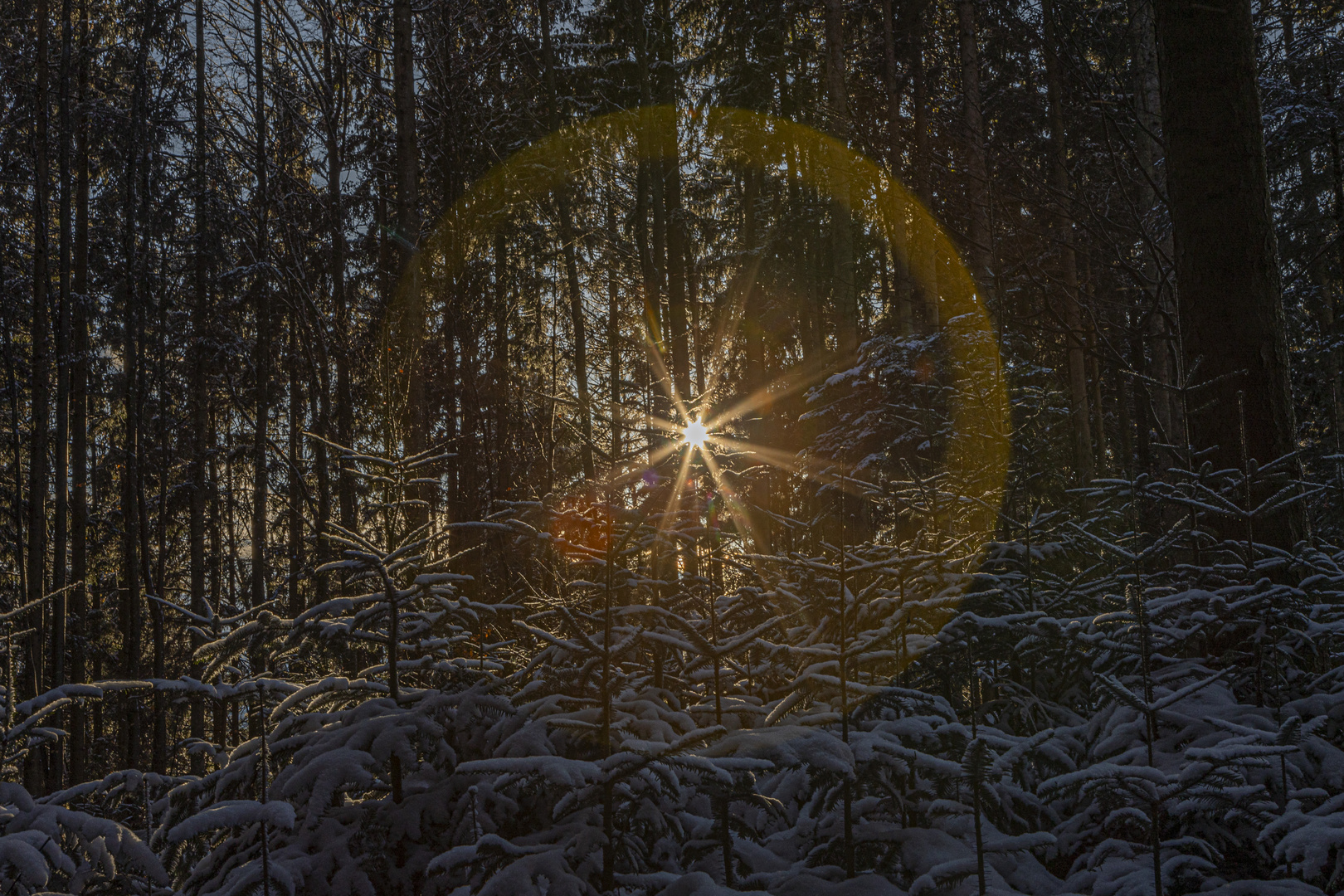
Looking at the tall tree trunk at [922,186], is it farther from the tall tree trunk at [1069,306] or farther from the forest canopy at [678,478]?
the tall tree trunk at [1069,306]

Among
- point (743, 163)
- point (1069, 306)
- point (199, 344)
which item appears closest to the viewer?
point (1069, 306)

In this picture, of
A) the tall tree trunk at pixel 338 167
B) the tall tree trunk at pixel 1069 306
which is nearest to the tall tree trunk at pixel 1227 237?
the tall tree trunk at pixel 338 167

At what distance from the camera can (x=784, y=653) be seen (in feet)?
9.92

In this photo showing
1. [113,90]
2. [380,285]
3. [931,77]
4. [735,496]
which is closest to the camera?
[735,496]

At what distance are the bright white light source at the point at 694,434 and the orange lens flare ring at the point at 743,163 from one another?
414 centimetres

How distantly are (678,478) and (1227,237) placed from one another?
132 inches

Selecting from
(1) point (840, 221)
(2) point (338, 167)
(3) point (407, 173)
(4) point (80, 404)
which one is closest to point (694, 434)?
(2) point (338, 167)

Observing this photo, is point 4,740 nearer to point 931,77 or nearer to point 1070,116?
point 1070,116

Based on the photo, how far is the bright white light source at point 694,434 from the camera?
12.9 feet

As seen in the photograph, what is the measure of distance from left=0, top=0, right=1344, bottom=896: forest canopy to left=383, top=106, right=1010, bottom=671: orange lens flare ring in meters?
0.11

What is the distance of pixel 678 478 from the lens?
3.85 m

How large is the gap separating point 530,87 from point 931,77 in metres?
9.84

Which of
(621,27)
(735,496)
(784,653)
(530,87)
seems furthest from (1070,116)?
(784,653)

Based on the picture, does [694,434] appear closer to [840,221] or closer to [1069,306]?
[840,221]
